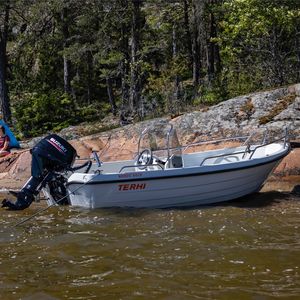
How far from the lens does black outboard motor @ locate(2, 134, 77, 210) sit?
9.38 meters

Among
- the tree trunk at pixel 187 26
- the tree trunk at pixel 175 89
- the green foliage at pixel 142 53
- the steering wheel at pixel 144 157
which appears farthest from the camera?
the tree trunk at pixel 187 26

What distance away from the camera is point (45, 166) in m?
9.56

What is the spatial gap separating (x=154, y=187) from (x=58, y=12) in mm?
18742

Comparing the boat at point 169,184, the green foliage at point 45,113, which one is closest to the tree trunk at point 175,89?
the green foliage at point 45,113

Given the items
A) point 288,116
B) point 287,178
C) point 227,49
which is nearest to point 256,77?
point 227,49

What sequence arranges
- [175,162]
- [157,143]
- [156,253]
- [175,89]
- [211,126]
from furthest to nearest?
[175,89]
[211,126]
[157,143]
[175,162]
[156,253]

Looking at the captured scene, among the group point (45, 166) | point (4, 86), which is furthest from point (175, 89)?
point (45, 166)

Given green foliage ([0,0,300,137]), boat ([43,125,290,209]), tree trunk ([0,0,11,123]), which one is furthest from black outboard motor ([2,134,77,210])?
tree trunk ([0,0,11,123])

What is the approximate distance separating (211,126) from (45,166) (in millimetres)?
5408

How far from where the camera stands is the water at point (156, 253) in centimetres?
531

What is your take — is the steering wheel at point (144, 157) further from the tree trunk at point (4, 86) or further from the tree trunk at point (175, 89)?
the tree trunk at point (4, 86)

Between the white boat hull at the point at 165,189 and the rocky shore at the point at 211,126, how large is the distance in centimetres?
300

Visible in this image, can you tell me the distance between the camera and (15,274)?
234 inches

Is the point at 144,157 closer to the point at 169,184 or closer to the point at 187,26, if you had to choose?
the point at 169,184
